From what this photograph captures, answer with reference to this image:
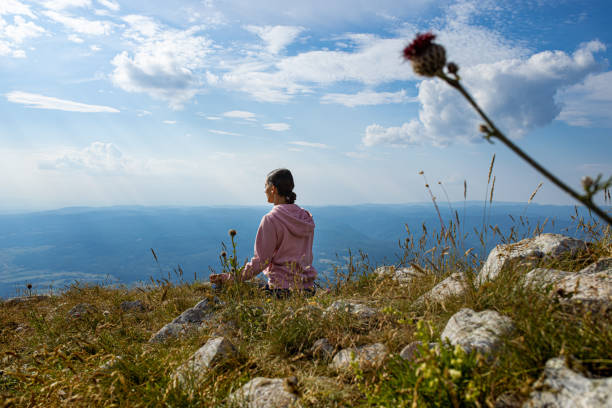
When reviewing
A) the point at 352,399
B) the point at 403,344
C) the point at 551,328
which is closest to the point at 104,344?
the point at 352,399

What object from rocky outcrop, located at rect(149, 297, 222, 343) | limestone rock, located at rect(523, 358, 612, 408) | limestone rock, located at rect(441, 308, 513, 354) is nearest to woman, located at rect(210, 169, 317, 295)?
rocky outcrop, located at rect(149, 297, 222, 343)

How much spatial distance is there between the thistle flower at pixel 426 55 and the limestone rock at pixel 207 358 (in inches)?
104

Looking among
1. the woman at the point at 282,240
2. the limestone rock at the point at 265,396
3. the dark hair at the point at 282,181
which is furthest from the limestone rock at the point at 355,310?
the dark hair at the point at 282,181

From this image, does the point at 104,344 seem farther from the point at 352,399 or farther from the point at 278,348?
→ the point at 352,399

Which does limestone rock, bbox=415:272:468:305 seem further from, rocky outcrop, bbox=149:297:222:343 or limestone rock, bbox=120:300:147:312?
limestone rock, bbox=120:300:147:312

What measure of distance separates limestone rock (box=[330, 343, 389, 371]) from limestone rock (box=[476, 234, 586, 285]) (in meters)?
1.90

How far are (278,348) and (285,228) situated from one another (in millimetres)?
2318

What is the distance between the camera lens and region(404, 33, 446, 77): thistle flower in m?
1.38

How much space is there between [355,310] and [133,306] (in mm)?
4458

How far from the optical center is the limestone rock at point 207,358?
2.74 metres

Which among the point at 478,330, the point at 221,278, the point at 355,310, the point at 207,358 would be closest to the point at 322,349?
the point at 355,310

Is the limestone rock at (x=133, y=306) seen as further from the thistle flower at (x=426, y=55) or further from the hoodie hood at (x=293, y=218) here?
the thistle flower at (x=426, y=55)

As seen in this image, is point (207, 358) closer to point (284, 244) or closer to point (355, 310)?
point (355, 310)

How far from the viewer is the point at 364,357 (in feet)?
8.43
